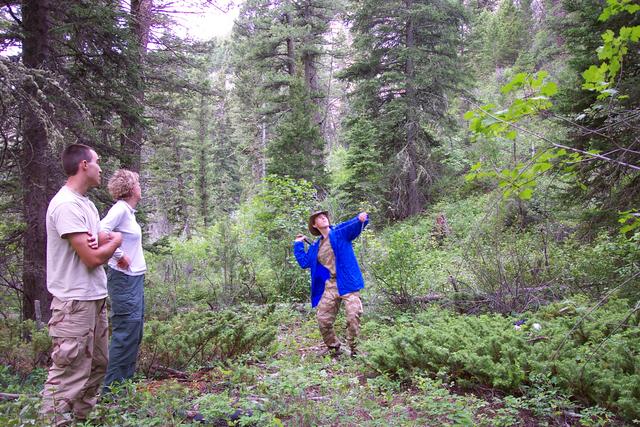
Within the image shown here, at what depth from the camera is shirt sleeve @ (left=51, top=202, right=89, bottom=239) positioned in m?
3.48

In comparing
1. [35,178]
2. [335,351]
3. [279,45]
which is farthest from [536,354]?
[279,45]

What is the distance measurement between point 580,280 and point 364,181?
10.2m

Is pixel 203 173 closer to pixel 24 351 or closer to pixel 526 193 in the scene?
pixel 24 351

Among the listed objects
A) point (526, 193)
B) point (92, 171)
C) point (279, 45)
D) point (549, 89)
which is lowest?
point (526, 193)

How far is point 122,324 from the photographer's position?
4305mm

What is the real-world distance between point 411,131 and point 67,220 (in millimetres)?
15571

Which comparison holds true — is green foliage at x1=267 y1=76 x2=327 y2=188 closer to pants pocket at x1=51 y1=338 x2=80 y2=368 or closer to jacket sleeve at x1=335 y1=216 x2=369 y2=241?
jacket sleeve at x1=335 y1=216 x2=369 y2=241

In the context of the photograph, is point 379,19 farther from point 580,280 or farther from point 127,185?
point 127,185

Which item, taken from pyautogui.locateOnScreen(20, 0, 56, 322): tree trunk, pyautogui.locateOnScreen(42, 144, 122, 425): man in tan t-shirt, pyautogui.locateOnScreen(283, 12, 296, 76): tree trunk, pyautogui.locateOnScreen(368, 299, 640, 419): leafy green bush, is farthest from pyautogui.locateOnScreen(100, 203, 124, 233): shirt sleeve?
pyautogui.locateOnScreen(283, 12, 296, 76): tree trunk

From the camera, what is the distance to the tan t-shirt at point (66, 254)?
138 inches

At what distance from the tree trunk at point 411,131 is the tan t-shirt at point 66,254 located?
14.9 m

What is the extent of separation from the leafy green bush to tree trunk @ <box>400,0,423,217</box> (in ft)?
40.4

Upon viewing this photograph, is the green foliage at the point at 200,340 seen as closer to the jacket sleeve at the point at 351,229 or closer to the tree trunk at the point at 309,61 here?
the jacket sleeve at the point at 351,229

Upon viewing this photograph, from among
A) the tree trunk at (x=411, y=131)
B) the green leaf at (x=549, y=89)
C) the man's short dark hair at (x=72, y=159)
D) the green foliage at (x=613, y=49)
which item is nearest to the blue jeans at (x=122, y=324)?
the man's short dark hair at (x=72, y=159)
